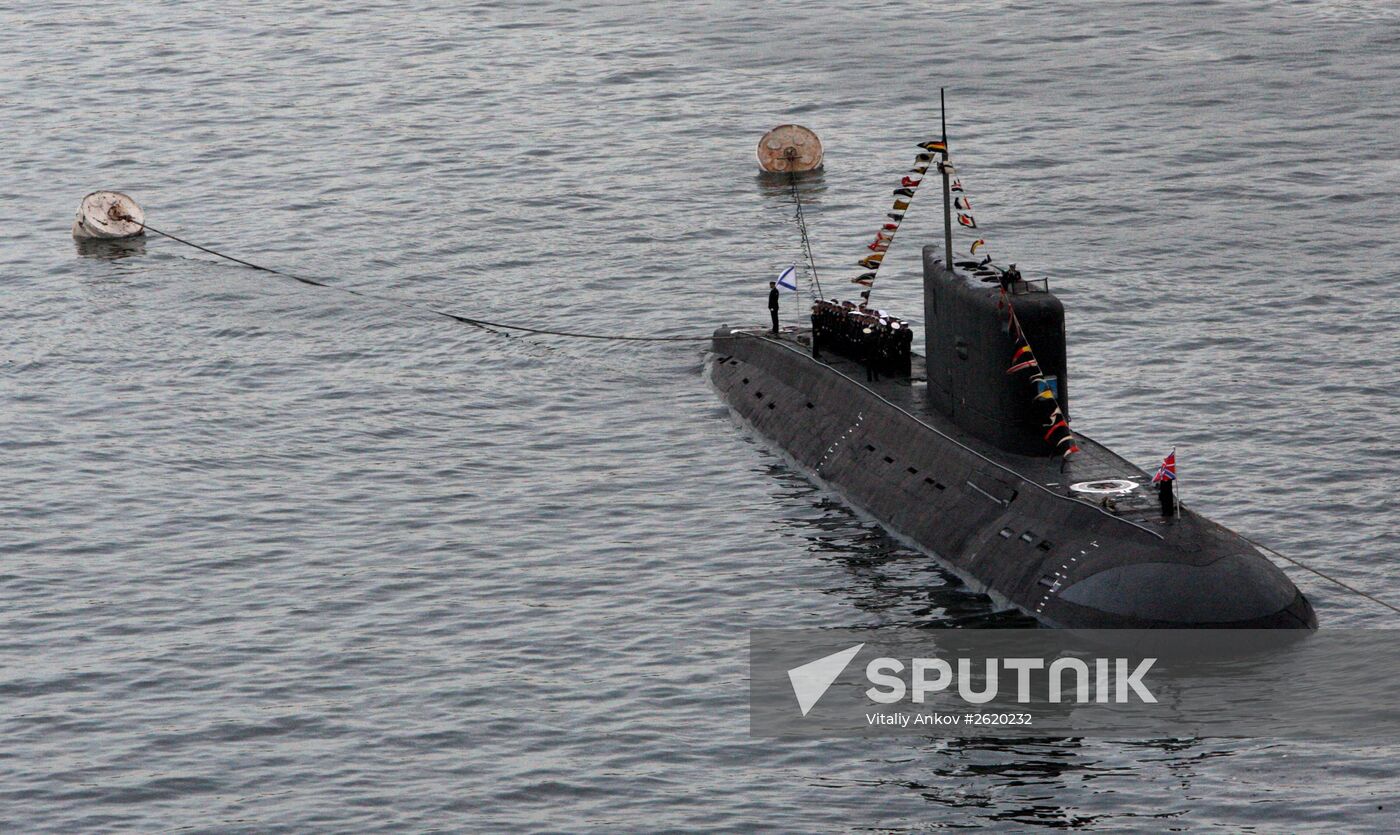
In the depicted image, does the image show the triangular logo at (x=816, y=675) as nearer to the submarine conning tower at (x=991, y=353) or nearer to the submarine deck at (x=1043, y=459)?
the submarine deck at (x=1043, y=459)

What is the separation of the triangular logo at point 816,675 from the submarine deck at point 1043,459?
17.5 feet

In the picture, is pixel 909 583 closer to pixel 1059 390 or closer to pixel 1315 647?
pixel 1059 390

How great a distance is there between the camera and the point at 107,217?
70.6m

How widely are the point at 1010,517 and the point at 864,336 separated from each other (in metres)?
9.99

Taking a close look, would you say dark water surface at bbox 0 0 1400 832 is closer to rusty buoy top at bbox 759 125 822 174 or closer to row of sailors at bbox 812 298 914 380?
rusty buoy top at bbox 759 125 822 174

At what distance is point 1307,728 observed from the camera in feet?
103

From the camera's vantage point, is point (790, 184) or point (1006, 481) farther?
point (790, 184)

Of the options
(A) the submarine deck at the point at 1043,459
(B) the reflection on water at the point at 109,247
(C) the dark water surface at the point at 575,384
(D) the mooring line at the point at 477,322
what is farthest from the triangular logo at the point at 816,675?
(B) the reflection on water at the point at 109,247

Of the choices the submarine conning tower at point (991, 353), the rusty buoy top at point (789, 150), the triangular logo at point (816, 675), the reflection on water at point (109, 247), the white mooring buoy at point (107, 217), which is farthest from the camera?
the rusty buoy top at point (789, 150)

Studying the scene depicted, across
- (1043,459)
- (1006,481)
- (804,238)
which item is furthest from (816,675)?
(804,238)

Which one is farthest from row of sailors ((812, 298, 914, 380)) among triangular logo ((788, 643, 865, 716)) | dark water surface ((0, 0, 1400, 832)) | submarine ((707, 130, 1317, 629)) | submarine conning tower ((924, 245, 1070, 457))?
triangular logo ((788, 643, 865, 716))

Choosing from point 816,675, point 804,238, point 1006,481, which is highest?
point 804,238

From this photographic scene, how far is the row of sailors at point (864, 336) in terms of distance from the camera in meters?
46.1

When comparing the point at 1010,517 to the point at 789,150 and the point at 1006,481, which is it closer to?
the point at 1006,481
